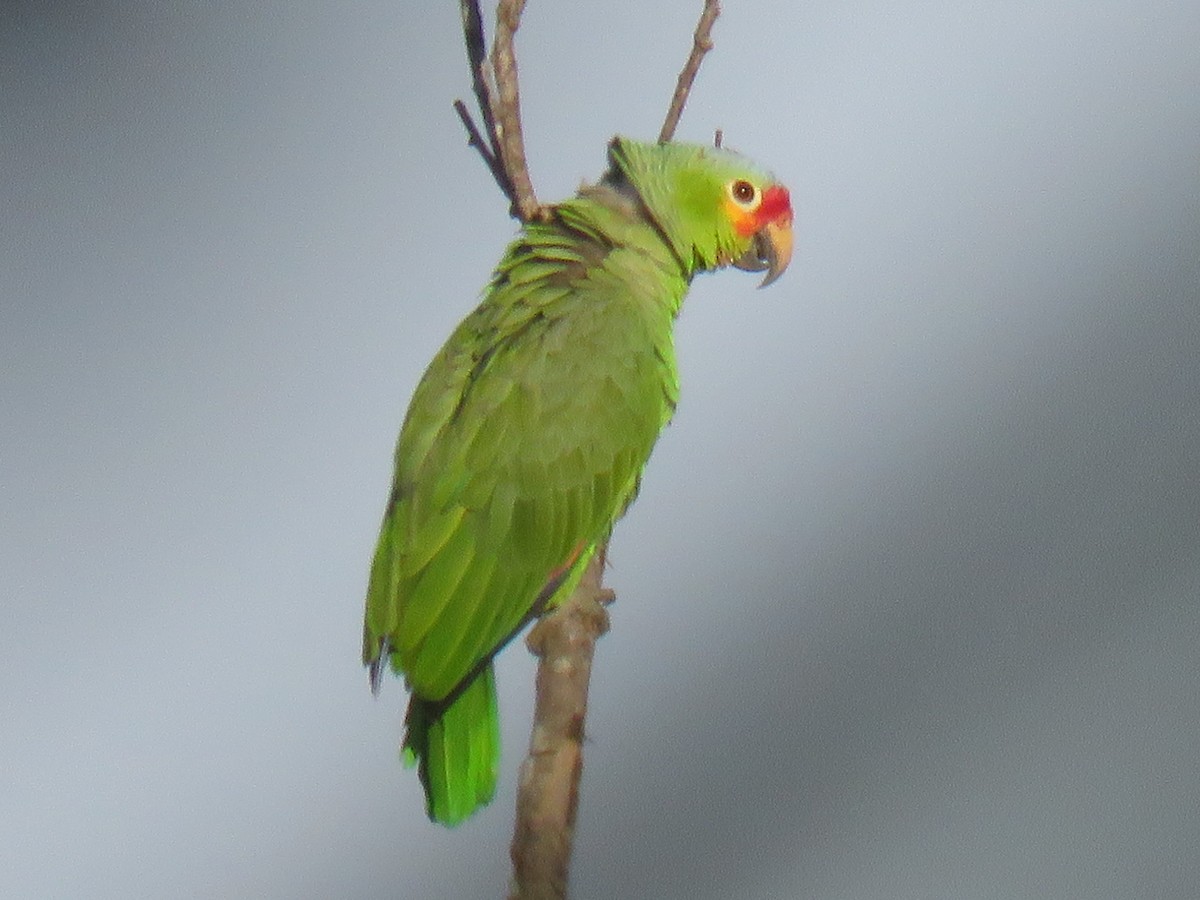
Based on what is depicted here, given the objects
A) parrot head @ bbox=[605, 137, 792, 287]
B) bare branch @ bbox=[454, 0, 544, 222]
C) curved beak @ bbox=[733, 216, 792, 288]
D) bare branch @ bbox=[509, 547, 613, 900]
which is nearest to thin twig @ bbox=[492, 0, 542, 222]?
bare branch @ bbox=[454, 0, 544, 222]

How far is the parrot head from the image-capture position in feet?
4.59

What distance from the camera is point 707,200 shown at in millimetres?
1408

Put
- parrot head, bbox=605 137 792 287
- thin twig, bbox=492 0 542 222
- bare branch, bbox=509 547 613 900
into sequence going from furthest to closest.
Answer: parrot head, bbox=605 137 792 287 → thin twig, bbox=492 0 542 222 → bare branch, bbox=509 547 613 900

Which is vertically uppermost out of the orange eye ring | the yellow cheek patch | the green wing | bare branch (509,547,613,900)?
the orange eye ring

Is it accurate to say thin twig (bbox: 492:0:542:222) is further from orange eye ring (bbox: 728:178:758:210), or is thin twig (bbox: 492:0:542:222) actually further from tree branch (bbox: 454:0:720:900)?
orange eye ring (bbox: 728:178:758:210)

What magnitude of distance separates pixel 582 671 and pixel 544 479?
7.3 inches

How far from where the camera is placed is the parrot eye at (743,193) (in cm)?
141

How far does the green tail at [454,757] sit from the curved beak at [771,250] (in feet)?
1.74

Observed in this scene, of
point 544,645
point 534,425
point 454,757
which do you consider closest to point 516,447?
point 534,425

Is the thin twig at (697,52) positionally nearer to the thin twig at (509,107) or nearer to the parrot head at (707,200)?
the parrot head at (707,200)

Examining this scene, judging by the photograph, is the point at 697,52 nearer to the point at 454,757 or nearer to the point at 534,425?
the point at 534,425

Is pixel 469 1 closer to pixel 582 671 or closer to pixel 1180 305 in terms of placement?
pixel 582 671

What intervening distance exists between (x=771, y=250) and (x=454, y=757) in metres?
0.63

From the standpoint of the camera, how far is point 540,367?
4.26 feet
